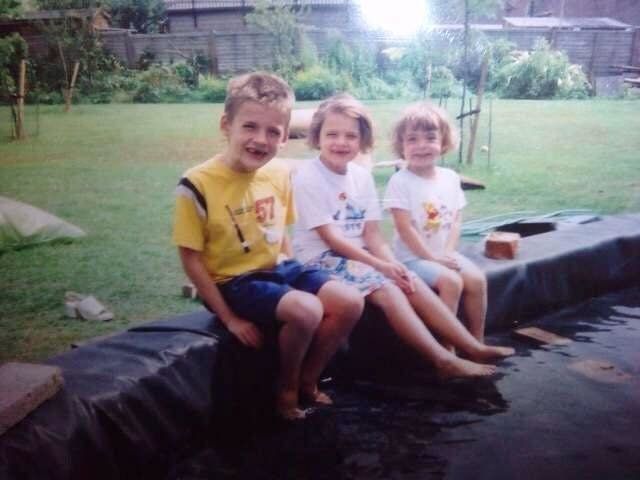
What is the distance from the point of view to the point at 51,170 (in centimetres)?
248

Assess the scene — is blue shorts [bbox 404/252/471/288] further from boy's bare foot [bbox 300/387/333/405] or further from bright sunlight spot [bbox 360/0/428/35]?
bright sunlight spot [bbox 360/0/428/35]

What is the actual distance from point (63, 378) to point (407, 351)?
1.15m

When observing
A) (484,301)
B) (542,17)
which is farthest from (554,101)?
(484,301)

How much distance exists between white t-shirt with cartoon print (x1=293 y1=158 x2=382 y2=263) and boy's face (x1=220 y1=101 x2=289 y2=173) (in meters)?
0.26

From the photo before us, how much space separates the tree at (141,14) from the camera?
2234mm

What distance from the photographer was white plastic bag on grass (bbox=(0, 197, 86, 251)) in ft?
8.13

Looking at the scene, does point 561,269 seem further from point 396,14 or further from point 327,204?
point 396,14

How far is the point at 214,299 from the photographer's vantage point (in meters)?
1.70

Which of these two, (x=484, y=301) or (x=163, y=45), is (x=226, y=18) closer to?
(x=163, y=45)

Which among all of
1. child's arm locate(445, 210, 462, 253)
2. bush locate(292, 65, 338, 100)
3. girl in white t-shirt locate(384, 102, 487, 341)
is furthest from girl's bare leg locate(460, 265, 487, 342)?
bush locate(292, 65, 338, 100)

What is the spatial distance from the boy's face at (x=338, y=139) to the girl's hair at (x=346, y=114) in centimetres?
2

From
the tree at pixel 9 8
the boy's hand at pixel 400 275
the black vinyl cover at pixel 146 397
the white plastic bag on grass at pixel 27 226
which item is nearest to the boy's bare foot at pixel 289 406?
the black vinyl cover at pixel 146 397

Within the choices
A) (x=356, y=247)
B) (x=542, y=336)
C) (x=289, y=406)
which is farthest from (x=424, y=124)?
(x=289, y=406)

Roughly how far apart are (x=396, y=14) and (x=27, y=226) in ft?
6.49
